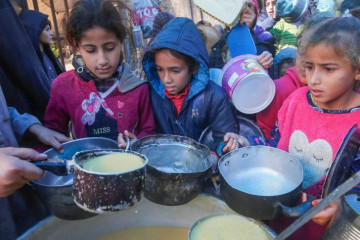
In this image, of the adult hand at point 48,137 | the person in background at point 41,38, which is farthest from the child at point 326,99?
the person in background at point 41,38

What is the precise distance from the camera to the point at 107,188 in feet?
Answer: 3.05

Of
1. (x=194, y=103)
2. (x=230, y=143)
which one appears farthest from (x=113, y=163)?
(x=194, y=103)

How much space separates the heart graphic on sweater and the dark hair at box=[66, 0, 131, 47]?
124 cm

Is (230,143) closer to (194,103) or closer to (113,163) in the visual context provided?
(194,103)

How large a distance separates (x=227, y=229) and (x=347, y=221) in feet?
1.33

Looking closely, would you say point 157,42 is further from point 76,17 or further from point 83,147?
point 83,147

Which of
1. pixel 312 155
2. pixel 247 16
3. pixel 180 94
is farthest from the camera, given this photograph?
pixel 247 16

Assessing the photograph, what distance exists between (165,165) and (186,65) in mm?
720

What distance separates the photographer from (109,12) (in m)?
1.86

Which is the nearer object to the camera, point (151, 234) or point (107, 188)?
point (107, 188)

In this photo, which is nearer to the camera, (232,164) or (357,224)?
(357,224)

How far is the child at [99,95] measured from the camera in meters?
1.84

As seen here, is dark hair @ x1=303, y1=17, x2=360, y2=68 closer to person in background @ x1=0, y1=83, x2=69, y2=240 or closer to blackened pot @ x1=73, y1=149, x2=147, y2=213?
blackened pot @ x1=73, y1=149, x2=147, y2=213

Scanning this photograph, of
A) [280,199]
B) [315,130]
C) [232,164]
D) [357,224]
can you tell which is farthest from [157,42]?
[357,224]
